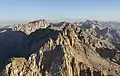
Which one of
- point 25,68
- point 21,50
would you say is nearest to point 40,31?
point 21,50

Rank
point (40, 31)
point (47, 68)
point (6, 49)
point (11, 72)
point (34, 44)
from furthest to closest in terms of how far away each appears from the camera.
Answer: point (6, 49) → point (40, 31) → point (34, 44) → point (47, 68) → point (11, 72)

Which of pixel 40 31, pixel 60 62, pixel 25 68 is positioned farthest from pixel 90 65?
pixel 40 31

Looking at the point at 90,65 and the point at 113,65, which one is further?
the point at 113,65

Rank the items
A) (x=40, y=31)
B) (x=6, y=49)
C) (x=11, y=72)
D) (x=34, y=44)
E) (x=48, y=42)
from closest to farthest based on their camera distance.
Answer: (x=11, y=72), (x=48, y=42), (x=34, y=44), (x=40, y=31), (x=6, y=49)

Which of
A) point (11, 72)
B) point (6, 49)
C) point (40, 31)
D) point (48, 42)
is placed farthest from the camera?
point (6, 49)

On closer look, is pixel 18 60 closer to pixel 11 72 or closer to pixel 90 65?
pixel 11 72

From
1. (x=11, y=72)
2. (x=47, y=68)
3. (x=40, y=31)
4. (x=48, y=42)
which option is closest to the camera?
(x=11, y=72)

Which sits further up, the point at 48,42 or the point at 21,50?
the point at 48,42

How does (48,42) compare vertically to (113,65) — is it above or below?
above

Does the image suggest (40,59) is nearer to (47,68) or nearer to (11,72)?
(47,68)
